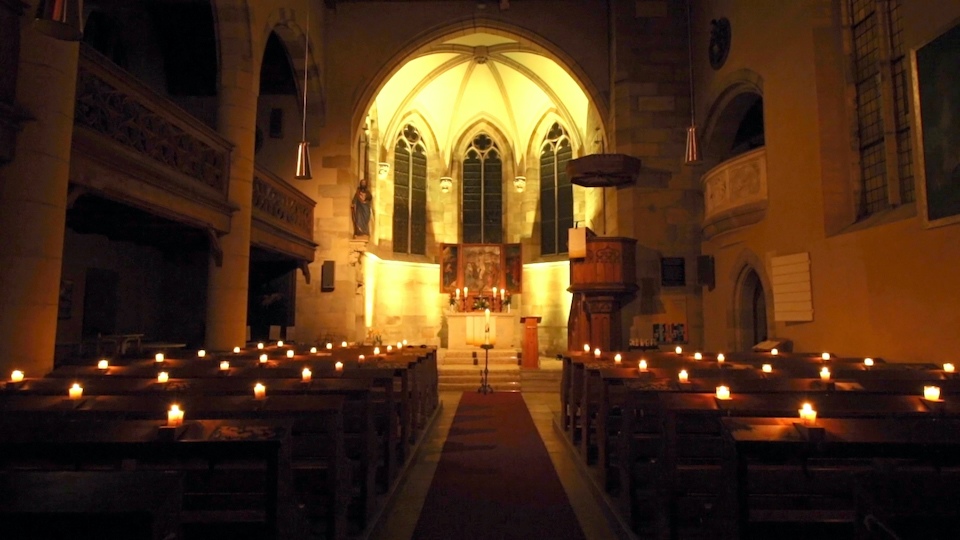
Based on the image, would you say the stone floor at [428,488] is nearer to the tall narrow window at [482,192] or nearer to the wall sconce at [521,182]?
the tall narrow window at [482,192]

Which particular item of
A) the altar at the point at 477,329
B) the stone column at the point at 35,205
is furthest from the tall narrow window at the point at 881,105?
the stone column at the point at 35,205

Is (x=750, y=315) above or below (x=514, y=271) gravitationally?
below

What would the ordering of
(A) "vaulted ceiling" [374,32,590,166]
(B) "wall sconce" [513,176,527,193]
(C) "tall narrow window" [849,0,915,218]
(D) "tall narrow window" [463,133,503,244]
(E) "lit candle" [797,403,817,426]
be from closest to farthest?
(E) "lit candle" [797,403,817,426] < (C) "tall narrow window" [849,0,915,218] < (A) "vaulted ceiling" [374,32,590,166] < (B) "wall sconce" [513,176,527,193] < (D) "tall narrow window" [463,133,503,244]

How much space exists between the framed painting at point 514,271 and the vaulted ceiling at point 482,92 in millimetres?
4290

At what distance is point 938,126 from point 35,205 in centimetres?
875

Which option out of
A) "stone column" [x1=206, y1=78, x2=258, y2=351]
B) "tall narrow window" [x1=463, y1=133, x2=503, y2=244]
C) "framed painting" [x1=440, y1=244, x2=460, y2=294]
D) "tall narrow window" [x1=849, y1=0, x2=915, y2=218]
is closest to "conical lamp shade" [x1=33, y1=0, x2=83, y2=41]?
"stone column" [x1=206, y1=78, x2=258, y2=351]

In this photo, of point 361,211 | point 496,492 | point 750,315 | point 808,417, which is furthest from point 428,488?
point 361,211

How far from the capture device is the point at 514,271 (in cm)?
1706

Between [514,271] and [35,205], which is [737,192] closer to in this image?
[514,271]

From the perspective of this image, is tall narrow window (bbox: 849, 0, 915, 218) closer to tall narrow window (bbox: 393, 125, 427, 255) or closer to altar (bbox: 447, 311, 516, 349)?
altar (bbox: 447, 311, 516, 349)

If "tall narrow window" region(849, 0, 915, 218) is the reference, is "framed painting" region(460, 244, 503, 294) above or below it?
below

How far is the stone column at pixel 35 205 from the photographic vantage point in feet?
15.3

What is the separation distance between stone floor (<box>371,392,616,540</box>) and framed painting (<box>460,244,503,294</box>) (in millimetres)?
9054

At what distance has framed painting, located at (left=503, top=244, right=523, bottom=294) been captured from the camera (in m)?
17.0
